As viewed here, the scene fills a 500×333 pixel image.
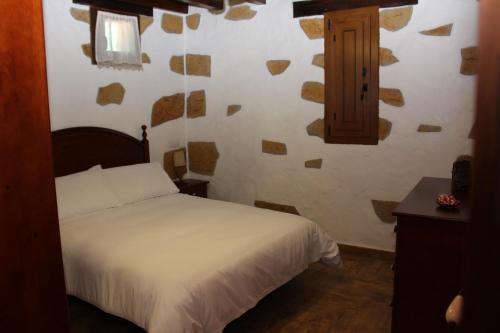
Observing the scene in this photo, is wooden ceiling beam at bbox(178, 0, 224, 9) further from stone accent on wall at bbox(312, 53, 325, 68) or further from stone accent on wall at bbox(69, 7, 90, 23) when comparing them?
stone accent on wall at bbox(312, 53, 325, 68)

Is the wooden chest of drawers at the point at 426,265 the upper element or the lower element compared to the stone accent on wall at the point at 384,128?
lower

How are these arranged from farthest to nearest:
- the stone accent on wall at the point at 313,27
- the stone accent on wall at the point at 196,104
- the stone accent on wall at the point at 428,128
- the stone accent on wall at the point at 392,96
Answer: the stone accent on wall at the point at 196,104
the stone accent on wall at the point at 313,27
the stone accent on wall at the point at 392,96
the stone accent on wall at the point at 428,128

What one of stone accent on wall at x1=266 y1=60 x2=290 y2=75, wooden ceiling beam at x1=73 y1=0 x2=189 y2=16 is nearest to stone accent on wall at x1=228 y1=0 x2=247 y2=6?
wooden ceiling beam at x1=73 y1=0 x2=189 y2=16

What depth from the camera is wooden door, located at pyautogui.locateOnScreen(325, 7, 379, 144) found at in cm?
350

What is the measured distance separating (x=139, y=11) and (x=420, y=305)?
3323 millimetres

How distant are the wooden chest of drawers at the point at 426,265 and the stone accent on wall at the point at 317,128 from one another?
5.57ft

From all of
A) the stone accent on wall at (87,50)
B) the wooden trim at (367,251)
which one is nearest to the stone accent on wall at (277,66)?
the stone accent on wall at (87,50)

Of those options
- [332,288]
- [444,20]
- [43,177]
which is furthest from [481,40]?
[444,20]

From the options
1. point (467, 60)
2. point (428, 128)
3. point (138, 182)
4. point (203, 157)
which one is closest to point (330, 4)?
point (467, 60)

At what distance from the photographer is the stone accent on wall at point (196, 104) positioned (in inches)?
177

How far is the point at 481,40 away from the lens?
431 millimetres

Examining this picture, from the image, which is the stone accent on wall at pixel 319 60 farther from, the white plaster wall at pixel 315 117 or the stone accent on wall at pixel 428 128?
the stone accent on wall at pixel 428 128

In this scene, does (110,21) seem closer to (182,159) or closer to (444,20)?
(182,159)

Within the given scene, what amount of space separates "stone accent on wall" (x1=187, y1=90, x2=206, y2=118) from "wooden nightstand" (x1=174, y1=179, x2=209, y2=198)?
69 centimetres
